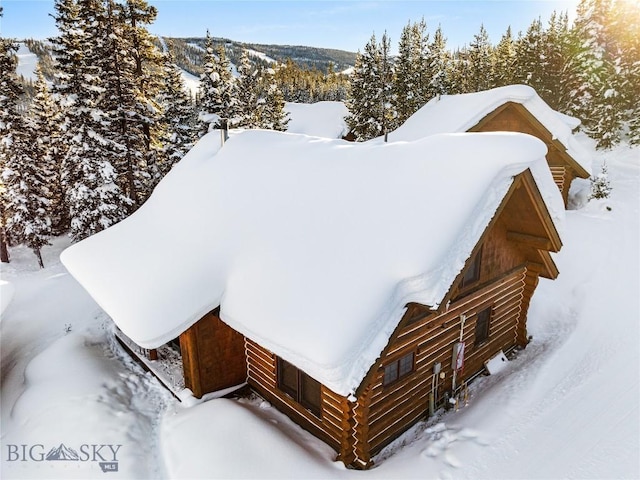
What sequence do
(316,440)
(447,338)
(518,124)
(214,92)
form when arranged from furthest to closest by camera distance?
1. (214,92)
2. (518,124)
3. (447,338)
4. (316,440)

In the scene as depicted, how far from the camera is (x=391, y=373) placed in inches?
363

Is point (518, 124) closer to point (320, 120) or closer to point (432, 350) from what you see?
point (432, 350)

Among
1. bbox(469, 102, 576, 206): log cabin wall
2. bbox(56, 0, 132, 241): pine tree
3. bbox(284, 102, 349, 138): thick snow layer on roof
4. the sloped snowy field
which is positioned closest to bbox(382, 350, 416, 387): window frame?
the sloped snowy field

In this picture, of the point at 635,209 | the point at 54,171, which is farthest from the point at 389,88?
the point at 54,171

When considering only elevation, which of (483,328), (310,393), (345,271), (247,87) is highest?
(247,87)

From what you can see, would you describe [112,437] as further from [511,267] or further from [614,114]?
[614,114]

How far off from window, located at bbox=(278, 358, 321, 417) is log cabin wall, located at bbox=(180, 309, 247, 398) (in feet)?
5.33

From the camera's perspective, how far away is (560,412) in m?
9.73

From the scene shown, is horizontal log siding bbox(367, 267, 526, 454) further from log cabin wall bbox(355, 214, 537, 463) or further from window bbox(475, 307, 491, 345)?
window bbox(475, 307, 491, 345)

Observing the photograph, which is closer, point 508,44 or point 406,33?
point 406,33

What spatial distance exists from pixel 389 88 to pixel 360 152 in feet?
81.0

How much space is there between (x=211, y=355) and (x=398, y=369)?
4.85 metres

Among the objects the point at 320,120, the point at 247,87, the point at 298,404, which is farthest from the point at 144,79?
the point at 320,120

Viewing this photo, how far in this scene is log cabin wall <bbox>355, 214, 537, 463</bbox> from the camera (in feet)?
29.0
